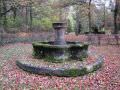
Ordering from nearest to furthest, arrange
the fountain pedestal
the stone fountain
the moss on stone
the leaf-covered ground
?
1. the leaf-covered ground
2. the moss on stone
3. the stone fountain
4. the fountain pedestal

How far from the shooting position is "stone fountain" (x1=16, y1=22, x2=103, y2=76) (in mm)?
12827

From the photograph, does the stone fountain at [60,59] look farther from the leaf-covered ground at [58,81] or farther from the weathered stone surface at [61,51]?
the leaf-covered ground at [58,81]

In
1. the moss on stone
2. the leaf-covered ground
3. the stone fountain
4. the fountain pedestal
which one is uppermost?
the fountain pedestal

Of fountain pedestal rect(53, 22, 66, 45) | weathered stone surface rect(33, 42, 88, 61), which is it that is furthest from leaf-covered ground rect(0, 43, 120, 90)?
fountain pedestal rect(53, 22, 66, 45)

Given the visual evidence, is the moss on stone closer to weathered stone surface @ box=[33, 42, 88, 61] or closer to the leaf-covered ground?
the leaf-covered ground

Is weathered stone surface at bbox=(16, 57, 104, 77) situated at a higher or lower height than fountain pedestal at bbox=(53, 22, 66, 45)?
lower

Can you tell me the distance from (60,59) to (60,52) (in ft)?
1.25

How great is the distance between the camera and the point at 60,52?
1477 centimetres

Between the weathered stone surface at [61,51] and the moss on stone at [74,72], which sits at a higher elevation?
the weathered stone surface at [61,51]

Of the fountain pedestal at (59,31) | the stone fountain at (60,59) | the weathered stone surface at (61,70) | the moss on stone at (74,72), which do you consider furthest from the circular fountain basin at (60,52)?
the moss on stone at (74,72)

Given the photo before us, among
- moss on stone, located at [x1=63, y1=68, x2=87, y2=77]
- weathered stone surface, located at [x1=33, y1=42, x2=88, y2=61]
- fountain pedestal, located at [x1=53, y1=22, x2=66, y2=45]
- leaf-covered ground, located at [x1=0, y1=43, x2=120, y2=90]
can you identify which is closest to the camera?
leaf-covered ground, located at [x1=0, y1=43, x2=120, y2=90]

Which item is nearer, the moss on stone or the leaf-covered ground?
the leaf-covered ground

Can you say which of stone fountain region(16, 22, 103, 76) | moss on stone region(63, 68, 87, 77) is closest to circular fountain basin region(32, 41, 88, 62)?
stone fountain region(16, 22, 103, 76)

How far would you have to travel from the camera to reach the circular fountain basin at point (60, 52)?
1474 centimetres
